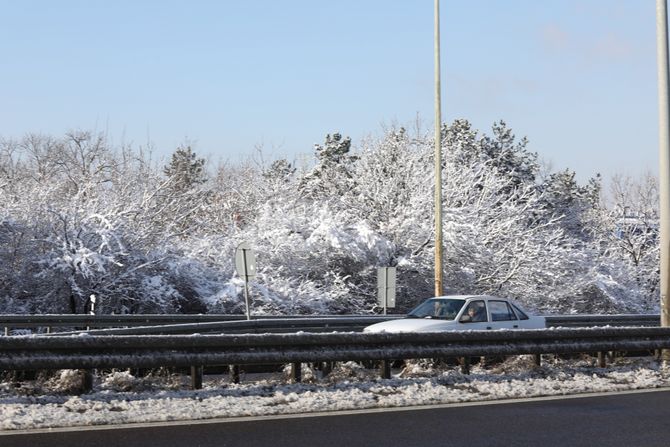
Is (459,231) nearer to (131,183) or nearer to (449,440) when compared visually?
(131,183)

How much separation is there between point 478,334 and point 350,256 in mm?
21970

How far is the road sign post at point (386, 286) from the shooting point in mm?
24688

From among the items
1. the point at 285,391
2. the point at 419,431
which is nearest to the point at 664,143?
the point at 285,391

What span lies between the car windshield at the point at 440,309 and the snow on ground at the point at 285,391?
2.12 m

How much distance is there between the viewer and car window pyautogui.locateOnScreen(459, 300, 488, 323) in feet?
55.8

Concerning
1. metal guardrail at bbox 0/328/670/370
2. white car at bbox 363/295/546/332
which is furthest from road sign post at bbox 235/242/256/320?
metal guardrail at bbox 0/328/670/370

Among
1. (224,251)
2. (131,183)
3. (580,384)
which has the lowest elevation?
(580,384)

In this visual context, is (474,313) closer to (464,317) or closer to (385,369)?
(464,317)

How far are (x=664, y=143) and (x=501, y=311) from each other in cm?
423

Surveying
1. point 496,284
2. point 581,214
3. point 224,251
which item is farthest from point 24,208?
point 581,214

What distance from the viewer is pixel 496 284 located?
37688 mm

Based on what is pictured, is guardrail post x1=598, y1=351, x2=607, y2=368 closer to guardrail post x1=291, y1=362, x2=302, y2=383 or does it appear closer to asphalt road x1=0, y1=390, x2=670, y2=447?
asphalt road x1=0, y1=390, x2=670, y2=447

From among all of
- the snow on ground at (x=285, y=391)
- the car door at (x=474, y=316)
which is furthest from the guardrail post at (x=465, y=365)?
the car door at (x=474, y=316)

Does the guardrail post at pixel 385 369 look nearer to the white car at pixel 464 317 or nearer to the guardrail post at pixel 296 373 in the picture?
the guardrail post at pixel 296 373
